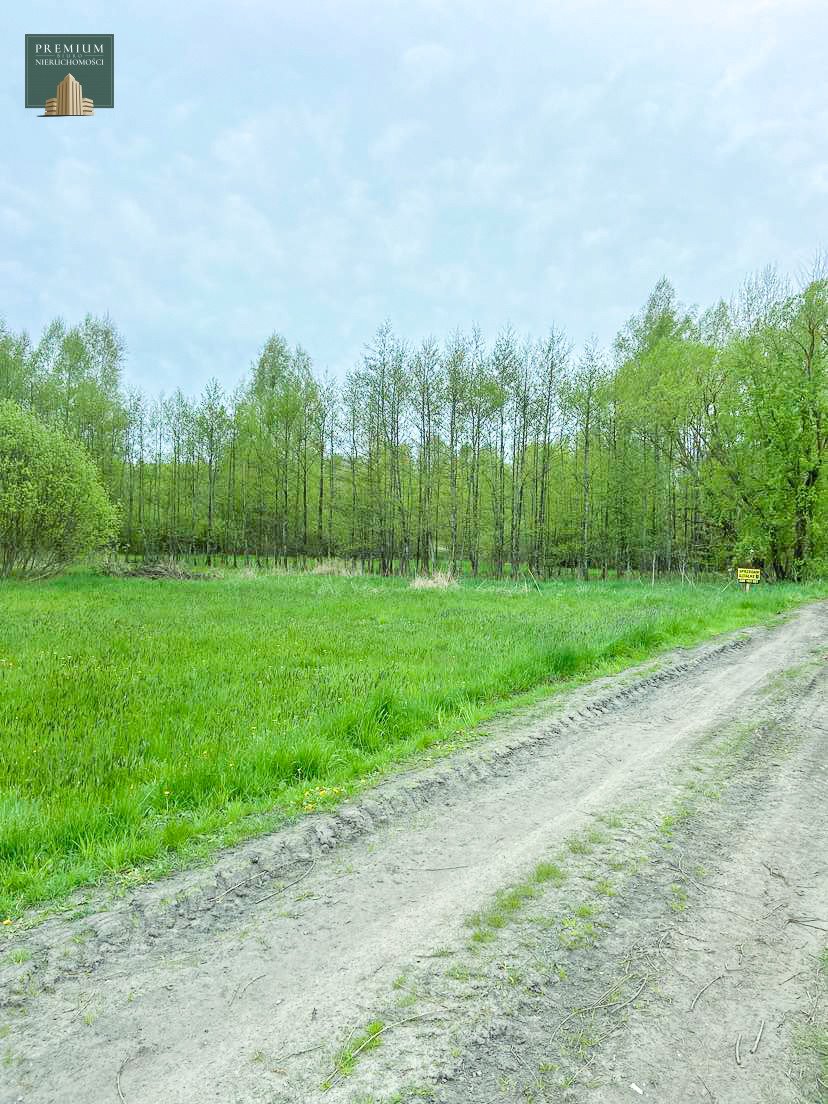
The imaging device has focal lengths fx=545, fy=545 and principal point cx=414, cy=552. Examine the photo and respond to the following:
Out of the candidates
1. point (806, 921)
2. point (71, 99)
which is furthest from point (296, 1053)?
point (71, 99)

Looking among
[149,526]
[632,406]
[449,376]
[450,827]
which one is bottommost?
[450,827]

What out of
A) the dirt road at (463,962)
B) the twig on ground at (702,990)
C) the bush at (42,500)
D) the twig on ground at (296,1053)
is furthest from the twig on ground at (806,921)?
the bush at (42,500)

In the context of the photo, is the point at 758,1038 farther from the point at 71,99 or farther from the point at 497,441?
the point at 497,441

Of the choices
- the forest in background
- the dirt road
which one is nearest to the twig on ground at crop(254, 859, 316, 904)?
the dirt road

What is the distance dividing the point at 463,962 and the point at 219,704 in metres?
3.90

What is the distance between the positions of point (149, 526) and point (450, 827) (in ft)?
144

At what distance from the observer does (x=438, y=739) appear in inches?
208

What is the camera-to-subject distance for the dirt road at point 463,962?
183 cm

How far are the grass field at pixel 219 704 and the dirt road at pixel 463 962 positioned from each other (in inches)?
21.5

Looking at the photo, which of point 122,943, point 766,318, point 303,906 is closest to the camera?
point 122,943

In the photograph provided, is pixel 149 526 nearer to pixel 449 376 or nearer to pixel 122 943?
pixel 449 376

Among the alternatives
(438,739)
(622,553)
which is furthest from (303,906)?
(622,553)

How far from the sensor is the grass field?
11.1 ft

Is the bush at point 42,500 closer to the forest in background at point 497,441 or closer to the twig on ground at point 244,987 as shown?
the forest in background at point 497,441
